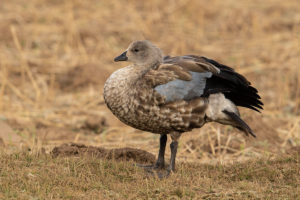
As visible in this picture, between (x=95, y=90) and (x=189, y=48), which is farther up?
(x=189, y=48)

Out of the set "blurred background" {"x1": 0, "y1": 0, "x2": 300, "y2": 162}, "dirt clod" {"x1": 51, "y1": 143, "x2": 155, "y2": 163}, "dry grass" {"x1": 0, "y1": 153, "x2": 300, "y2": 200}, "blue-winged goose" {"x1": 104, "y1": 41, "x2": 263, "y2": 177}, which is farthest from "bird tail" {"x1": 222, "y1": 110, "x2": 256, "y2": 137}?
"blurred background" {"x1": 0, "y1": 0, "x2": 300, "y2": 162}

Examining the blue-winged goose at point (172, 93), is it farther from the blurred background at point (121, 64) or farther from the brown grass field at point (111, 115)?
the blurred background at point (121, 64)

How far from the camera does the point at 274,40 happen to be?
13375 mm

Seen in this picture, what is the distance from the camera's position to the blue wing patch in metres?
5.81

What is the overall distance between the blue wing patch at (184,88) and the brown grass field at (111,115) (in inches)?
30.1

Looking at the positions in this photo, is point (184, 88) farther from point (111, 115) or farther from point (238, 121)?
point (111, 115)

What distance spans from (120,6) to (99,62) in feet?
12.4

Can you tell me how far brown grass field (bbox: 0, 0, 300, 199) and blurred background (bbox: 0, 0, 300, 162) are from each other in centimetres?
3

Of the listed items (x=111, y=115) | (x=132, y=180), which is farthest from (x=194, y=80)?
(x=111, y=115)

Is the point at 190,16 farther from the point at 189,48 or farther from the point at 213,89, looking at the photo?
the point at 213,89

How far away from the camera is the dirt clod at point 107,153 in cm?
630

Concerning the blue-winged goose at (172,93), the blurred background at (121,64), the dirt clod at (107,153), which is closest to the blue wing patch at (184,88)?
the blue-winged goose at (172,93)

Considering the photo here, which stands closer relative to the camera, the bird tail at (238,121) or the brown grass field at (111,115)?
the brown grass field at (111,115)

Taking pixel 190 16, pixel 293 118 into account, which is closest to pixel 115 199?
pixel 293 118
